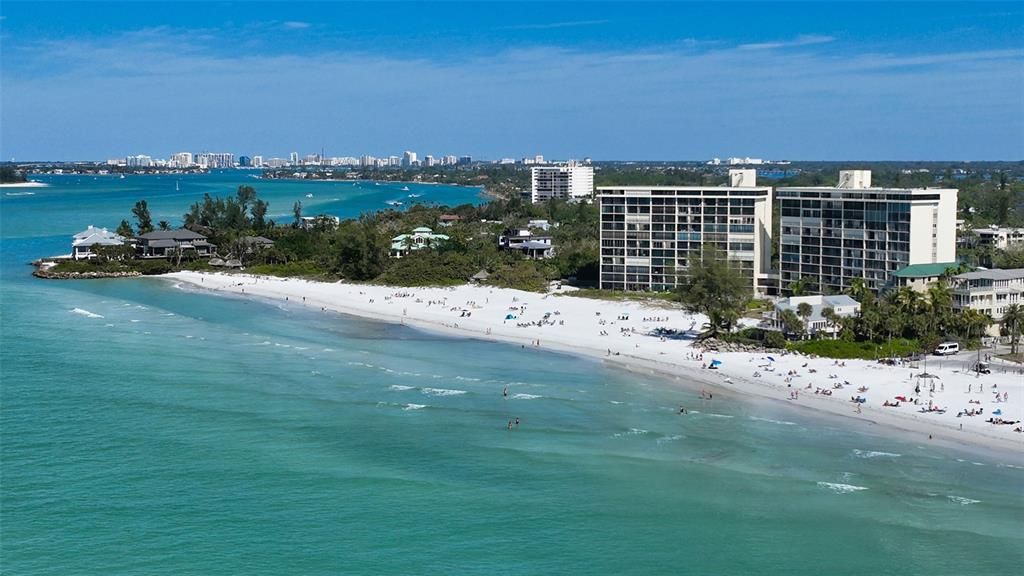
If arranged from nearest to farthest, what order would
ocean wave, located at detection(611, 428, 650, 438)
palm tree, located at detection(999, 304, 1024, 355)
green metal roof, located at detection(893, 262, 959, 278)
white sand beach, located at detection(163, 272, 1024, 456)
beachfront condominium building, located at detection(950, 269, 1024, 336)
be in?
ocean wave, located at detection(611, 428, 650, 438) → white sand beach, located at detection(163, 272, 1024, 456) → palm tree, located at detection(999, 304, 1024, 355) → beachfront condominium building, located at detection(950, 269, 1024, 336) → green metal roof, located at detection(893, 262, 959, 278)

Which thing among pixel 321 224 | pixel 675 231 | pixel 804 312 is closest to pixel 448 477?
pixel 804 312

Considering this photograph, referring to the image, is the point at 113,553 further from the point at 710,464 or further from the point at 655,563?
the point at 710,464

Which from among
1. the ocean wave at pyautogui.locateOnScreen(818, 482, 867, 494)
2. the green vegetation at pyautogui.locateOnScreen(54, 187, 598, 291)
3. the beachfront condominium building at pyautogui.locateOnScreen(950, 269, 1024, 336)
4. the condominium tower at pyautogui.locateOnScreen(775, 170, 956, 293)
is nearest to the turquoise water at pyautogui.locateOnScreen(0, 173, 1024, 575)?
the ocean wave at pyautogui.locateOnScreen(818, 482, 867, 494)

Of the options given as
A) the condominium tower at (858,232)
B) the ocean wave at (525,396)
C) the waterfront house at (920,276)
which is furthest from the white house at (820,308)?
the ocean wave at (525,396)

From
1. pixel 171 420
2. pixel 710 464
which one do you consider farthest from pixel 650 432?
pixel 171 420

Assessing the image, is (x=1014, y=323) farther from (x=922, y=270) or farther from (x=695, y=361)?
(x=695, y=361)

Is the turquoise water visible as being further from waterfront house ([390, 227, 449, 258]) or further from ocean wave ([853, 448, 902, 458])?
waterfront house ([390, 227, 449, 258])
